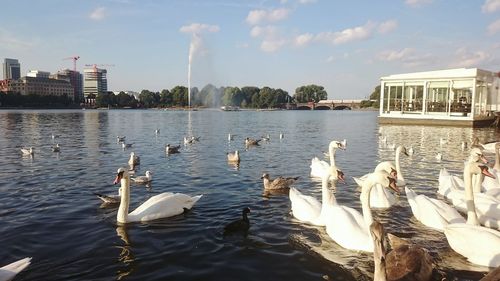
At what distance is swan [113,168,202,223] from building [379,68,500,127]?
40693 mm

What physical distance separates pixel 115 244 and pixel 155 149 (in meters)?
17.5

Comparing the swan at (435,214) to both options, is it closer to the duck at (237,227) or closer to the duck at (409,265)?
the duck at (409,265)

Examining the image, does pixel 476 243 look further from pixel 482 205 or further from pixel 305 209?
pixel 305 209

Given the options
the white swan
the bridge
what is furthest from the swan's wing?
the bridge

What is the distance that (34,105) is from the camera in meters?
170

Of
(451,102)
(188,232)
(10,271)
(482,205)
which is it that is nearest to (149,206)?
(188,232)

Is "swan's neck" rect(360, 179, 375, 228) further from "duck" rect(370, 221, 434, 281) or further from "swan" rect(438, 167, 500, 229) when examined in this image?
"swan" rect(438, 167, 500, 229)

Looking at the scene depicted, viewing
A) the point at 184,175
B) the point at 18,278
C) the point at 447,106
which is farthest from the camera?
the point at 447,106

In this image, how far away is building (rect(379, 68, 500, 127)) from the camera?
44062mm

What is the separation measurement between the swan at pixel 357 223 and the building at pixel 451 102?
132 feet

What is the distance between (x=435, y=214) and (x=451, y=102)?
44015mm

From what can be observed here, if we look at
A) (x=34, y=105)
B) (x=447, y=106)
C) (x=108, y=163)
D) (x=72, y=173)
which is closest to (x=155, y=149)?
(x=108, y=163)

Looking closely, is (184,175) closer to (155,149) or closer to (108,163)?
(108,163)

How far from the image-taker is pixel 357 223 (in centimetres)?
767
